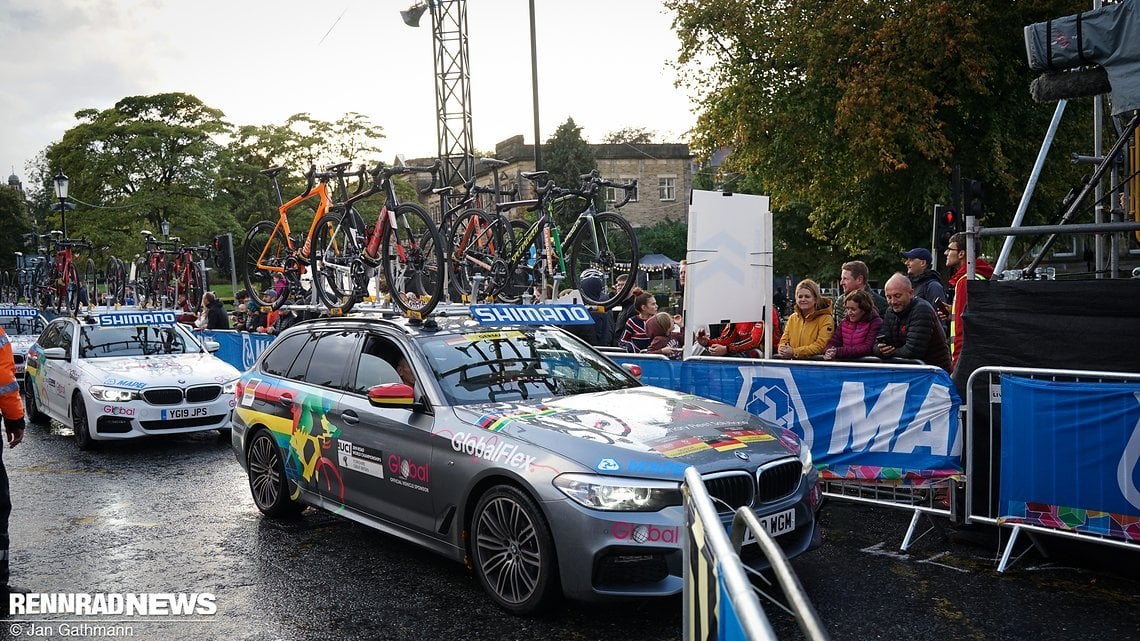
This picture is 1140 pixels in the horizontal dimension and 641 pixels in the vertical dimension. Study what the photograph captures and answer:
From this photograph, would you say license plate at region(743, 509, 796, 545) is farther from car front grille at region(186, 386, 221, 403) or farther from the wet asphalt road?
car front grille at region(186, 386, 221, 403)

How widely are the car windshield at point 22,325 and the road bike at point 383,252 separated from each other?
1530 cm

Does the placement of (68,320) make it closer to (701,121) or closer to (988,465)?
(988,465)

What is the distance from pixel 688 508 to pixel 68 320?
484 inches

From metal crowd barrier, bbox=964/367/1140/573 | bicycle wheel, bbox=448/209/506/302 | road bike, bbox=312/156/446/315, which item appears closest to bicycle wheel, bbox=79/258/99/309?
road bike, bbox=312/156/446/315

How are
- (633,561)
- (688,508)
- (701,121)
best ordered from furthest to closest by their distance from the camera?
(701,121)
(633,561)
(688,508)

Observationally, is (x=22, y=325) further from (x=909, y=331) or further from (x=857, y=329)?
(x=909, y=331)

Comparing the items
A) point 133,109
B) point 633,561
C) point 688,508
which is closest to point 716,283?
point 633,561

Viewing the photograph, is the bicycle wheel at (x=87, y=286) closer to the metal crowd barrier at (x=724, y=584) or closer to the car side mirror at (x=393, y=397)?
the car side mirror at (x=393, y=397)

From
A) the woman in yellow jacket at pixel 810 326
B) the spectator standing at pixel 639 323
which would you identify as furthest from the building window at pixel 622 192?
the woman in yellow jacket at pixel 810 326

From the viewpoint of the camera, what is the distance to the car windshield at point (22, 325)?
20.9 m

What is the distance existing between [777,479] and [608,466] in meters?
1.02

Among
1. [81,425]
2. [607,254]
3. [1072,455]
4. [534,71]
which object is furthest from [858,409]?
[534,71]

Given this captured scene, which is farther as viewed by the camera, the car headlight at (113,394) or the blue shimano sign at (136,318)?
the blue shimano sign at (136,318)

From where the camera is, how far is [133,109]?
51.3 metres
